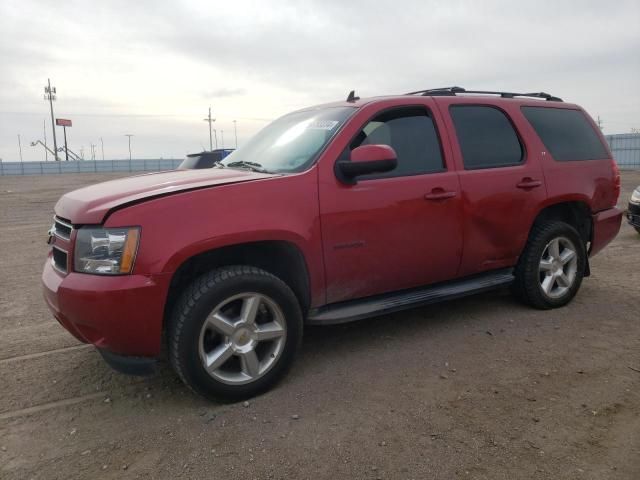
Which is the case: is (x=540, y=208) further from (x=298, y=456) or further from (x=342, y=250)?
(x=298, y=456)

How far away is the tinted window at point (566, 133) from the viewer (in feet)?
14.9

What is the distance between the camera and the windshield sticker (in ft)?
11.8

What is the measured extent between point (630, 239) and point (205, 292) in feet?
25.2

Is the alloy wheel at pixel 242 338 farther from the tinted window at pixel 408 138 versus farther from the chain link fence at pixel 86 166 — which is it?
the chain link fence at pixel 86 166

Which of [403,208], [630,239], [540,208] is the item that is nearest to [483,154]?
[540,208]

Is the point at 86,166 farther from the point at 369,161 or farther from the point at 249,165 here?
the point at 369,161

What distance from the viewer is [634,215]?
8.15 metres

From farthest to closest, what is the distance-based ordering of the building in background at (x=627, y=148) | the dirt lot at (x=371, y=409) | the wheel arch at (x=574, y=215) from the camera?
1. the building in background at (x=627, y=148)
2. the wheel arch at (x=574, y=215)
3. the dirt lot at (x=371, y=409)

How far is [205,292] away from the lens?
9.34 ft

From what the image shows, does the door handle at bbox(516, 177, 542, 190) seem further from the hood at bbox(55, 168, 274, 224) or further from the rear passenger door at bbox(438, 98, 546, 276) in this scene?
the hood at bbox(55, 168, 274, 224)

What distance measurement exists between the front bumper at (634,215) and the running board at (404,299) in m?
5.00

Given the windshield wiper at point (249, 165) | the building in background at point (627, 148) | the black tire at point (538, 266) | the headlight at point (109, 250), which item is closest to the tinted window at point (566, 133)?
the black tire at point (538, 266)

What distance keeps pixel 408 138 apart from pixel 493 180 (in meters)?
0.83

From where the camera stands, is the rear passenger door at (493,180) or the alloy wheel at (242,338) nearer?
the alloy wheel at (242,338)
